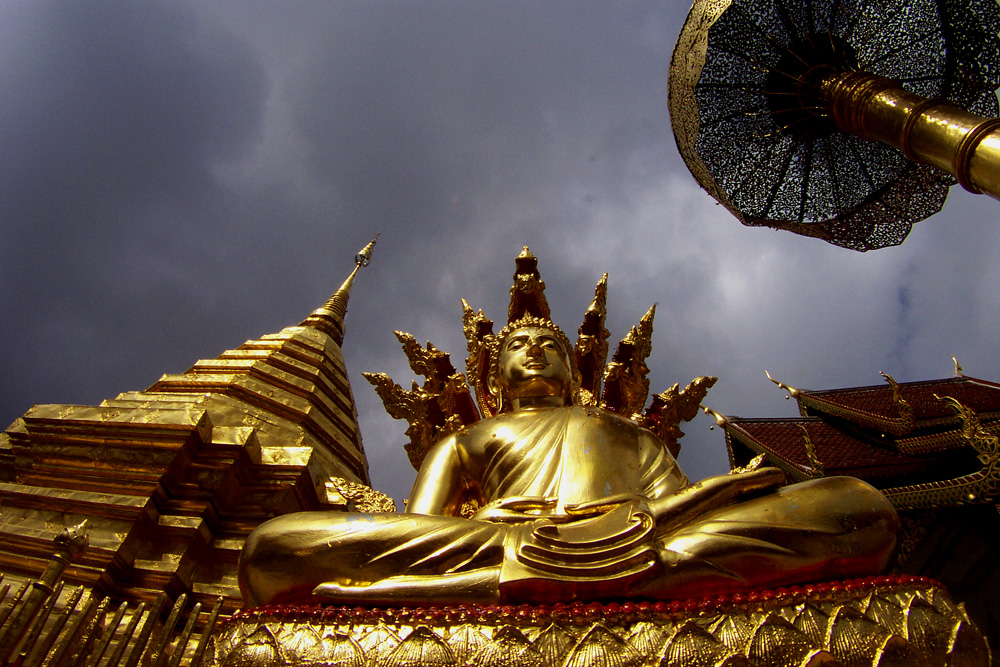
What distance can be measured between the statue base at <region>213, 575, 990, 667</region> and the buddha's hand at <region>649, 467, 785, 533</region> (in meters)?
0.40

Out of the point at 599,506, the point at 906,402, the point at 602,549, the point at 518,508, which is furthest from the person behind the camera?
the point at 906,402

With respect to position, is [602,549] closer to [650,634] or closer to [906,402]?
[650,634]

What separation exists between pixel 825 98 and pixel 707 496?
15.6 ft

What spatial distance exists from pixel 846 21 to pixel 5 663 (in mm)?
7316

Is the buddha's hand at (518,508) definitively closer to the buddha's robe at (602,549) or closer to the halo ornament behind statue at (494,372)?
the buddha's robe at (602,549)

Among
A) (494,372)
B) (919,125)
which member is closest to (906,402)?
(919,125)

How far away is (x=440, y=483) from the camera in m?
3.26

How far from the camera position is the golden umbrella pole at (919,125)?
12.3 feet

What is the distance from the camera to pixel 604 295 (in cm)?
452

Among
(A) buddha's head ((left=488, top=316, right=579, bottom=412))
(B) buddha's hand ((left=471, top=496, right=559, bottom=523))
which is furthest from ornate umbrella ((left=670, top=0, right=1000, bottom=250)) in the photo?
(B) buddha's hand ((left=471, top=496, right=559, bottom=523))

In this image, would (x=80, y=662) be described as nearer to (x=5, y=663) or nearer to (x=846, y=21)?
(x=5, y=663)

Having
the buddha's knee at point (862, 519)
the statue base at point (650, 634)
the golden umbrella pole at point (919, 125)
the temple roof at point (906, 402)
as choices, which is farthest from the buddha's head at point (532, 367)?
the temple roof at point (906, 402)

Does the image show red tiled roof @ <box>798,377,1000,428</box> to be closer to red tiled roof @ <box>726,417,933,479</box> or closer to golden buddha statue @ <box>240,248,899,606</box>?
red tiled roof @ <box>726,417,933,479</box>

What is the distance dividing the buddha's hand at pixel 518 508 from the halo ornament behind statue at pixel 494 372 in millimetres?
1299
